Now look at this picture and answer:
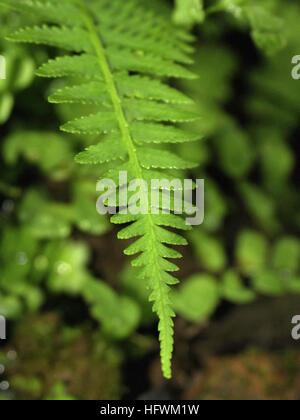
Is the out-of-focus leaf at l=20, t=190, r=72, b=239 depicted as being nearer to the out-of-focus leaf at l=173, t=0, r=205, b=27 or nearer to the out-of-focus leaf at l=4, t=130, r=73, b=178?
the out-of-focus leaf at l=4, t=130, r=73, b=178

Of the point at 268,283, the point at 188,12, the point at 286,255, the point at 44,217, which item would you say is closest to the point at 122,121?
the point at 188,12

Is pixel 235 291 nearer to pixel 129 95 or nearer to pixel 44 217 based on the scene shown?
pixel 44 217

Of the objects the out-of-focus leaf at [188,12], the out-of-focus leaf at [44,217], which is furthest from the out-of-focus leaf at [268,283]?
the out-of-focus leaf at [188,12]

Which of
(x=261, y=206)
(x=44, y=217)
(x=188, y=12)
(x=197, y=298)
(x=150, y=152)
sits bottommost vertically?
(x=197, y=298)

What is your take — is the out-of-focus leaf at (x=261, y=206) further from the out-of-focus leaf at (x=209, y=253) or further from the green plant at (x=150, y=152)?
the out-of-focus leaf at (x=209, y=253)

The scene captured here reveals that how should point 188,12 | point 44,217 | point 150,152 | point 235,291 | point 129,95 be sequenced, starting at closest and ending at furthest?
point 150,152 < point 129,95 < point 188,12 < point 44,217 < point 235,291

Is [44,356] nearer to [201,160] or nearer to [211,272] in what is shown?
[211,272]

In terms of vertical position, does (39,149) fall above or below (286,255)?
→ above

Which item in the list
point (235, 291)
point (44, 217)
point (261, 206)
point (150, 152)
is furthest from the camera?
point (261, 206)
